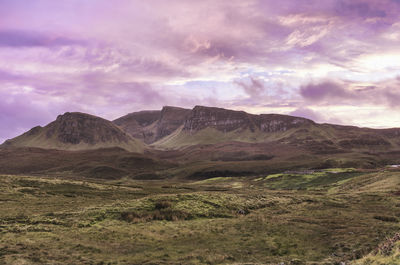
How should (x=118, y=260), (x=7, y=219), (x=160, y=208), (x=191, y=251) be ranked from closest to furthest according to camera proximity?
(x=118, y=260), (x=191, y=251), (x=7, y=219), (x=160, y=208)

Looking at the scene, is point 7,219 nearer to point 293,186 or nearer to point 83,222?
point 83,222

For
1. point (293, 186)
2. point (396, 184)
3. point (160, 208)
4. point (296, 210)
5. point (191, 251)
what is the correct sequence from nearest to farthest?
point (191, 251) → point (160, 208) → point (296, 210) → point (396, 184) → point (293, 186)

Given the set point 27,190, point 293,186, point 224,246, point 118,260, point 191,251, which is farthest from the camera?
point 293,186

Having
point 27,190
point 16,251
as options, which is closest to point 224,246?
point 16,251

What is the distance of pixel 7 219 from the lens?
131 feet

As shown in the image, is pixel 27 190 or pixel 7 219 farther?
pixel 27 190

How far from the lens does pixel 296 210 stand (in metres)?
53.0

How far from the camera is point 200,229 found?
39312 mm

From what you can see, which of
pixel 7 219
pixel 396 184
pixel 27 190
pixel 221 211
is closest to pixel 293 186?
pixel 396 184

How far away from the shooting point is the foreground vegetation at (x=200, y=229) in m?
27.4

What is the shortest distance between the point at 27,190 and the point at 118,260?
49647 mm

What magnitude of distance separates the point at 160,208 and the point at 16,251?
940 inches

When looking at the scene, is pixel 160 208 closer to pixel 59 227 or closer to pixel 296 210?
pixel 59 227

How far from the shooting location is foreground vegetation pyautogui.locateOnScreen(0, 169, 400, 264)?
89.9 feet
